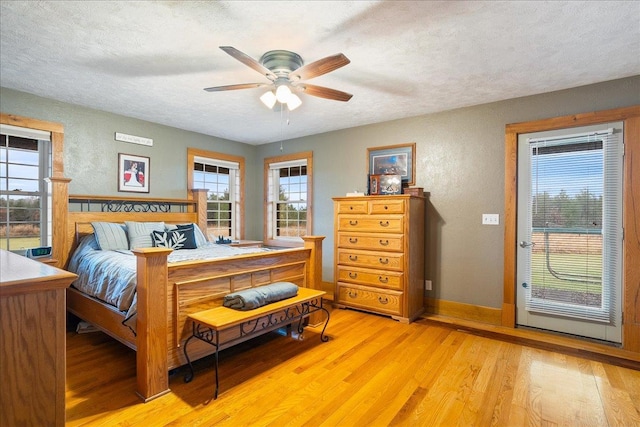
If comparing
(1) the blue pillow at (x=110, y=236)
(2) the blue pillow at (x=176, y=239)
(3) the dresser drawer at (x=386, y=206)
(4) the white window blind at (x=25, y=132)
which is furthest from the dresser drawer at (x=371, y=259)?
(4) the white window blind at (x=25, y=132)

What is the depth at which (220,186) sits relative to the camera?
526 centimetres

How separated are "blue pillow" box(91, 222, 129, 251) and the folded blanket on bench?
177 cm

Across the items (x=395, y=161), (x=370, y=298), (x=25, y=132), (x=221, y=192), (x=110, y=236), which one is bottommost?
(x=370, y=298)

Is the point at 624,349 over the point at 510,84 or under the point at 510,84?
under

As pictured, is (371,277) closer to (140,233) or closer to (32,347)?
(140,233)

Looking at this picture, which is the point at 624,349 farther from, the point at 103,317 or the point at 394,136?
the point at 103,317

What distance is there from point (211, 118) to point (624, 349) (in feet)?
16.2

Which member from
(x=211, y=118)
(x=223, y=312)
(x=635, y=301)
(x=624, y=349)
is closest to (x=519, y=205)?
(x=635, y=301)

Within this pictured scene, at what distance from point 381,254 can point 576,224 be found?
1.90m

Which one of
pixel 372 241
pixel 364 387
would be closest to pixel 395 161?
pixel 372 241

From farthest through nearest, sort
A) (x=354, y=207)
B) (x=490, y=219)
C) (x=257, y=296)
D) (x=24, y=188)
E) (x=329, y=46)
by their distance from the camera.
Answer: (x=354, y=207) → (x=490, y=219) → (x=24, y=188) → (x=257, y=296) → (x=329, y=46)

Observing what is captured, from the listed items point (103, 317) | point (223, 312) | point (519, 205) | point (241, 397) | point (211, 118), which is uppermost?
point (211, 118)

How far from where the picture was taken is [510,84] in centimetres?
298

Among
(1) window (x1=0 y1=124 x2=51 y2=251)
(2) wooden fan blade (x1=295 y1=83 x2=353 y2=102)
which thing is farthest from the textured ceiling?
(1) window (x1=0 y1=124 x2=51 y2=251)
